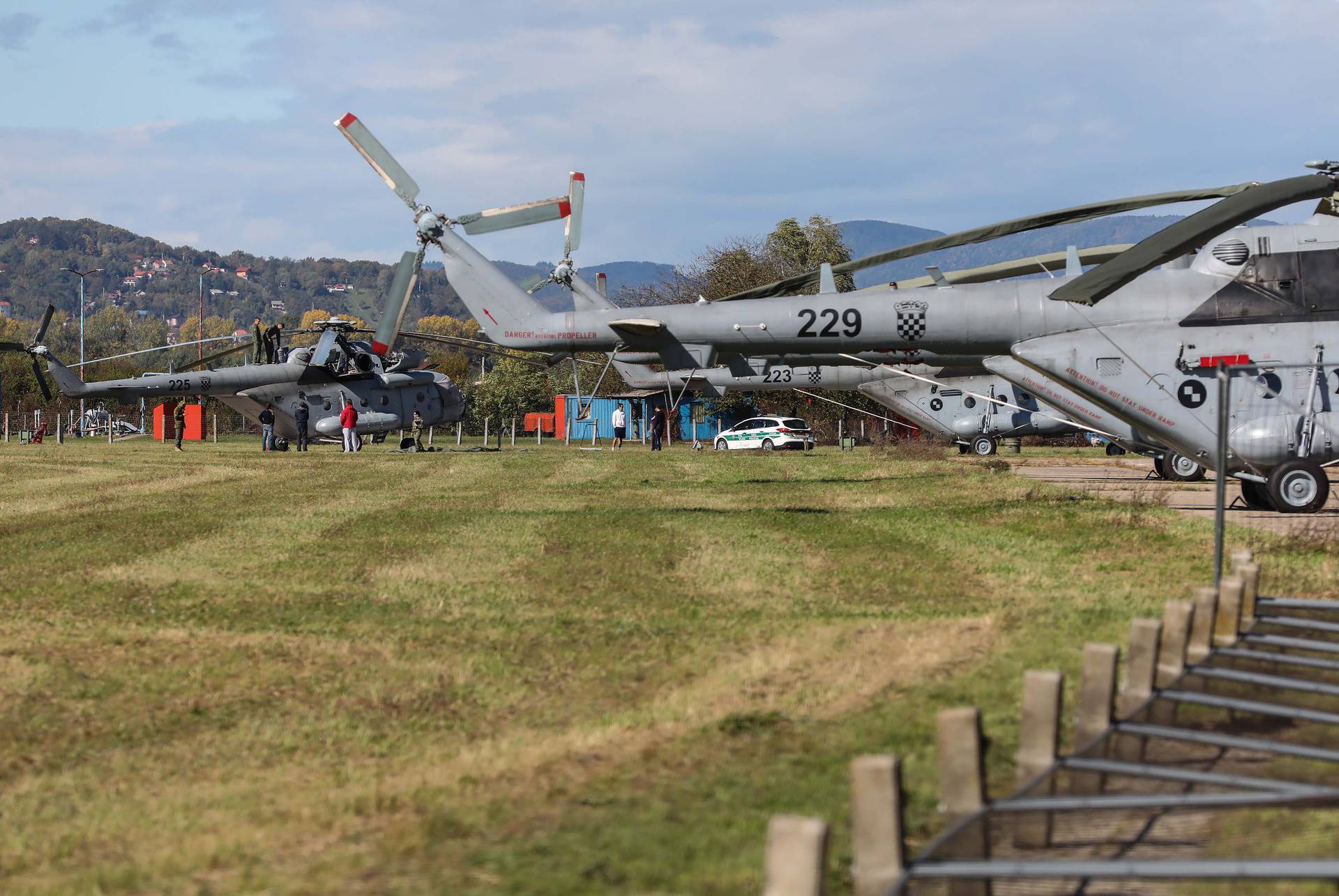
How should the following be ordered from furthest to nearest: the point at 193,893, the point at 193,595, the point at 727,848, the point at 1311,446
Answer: the point at 1311,446
the point at 193,595
the point at 727,848
the point at 193,893

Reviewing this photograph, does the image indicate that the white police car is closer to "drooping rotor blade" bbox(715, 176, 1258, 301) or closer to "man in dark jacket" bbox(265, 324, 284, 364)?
"man in dark jacket" bbox(265, 324, 284, 364)

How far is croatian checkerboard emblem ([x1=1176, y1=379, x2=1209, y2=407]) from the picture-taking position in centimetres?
1883

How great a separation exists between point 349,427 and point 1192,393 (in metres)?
32.9

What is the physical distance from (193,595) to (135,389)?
3677 centimetres

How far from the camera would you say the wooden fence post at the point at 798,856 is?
2.98 m

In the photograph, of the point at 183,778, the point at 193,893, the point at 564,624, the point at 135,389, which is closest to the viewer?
the point at 193,893

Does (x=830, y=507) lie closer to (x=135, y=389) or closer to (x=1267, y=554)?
(x=1267, y=554)

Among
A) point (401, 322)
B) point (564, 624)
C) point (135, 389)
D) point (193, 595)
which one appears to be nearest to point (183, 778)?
point (564, 624)

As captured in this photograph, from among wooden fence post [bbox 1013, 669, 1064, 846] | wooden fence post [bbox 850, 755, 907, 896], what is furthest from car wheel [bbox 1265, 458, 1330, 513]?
wooden fence post [bbox 850, 755, 907, 896]

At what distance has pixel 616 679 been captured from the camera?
8266 millimetres

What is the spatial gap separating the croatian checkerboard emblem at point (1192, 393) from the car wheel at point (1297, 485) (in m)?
1.47

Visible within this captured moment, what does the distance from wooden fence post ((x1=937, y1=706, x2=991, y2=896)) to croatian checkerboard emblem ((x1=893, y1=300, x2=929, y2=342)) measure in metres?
16.9

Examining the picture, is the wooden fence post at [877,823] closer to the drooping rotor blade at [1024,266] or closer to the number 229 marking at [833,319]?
the number 229 marking at [833,319]

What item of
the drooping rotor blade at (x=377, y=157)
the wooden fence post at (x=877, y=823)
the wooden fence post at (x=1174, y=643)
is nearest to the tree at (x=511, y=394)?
the drooping rotor blade at (x=377, y=157)
